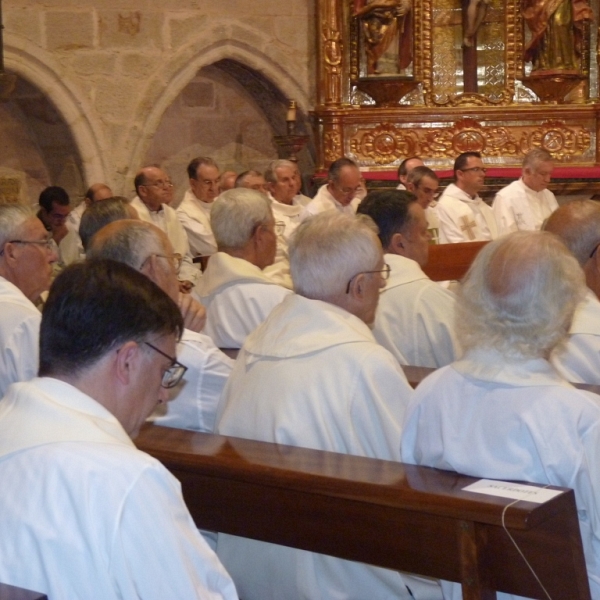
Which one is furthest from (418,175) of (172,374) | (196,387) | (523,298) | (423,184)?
(172,374)

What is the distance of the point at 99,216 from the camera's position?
481 centimetres

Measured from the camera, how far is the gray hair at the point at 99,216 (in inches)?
188

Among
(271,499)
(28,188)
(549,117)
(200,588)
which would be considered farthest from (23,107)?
(200,588)

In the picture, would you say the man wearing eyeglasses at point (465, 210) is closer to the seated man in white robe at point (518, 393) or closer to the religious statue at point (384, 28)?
the religious statue at point (384, 28)

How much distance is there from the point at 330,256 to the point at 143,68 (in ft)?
24.9

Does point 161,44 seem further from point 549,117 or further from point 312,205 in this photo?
point 549,117

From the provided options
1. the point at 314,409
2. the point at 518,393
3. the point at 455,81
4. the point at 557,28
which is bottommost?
the point at 314,409

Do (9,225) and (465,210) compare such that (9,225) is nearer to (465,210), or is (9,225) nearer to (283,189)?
(283,189)

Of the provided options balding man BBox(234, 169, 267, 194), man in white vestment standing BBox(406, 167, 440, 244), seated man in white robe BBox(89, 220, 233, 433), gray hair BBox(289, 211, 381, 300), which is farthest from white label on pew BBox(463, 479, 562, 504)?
balding man BBox(234, 169, 267, 194)

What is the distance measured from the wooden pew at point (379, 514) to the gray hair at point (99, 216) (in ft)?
6.99

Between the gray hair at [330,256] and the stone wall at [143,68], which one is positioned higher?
the stone wall at [143,68]

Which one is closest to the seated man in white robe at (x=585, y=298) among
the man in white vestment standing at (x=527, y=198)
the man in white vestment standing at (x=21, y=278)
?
the man in white vestment standing at (x=21, y=278)

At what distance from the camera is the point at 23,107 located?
1024cm

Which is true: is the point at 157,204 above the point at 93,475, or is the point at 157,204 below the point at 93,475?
above
